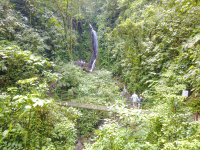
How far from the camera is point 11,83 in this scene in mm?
4770

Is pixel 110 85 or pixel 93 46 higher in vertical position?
pixel 93 46

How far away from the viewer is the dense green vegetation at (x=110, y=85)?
106 inches

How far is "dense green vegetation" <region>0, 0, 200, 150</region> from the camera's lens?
8.86ft

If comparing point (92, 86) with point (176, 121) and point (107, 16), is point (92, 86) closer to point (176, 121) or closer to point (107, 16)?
point (176, 121)

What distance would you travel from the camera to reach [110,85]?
996cm

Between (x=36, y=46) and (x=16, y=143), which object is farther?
Result: (x=36, y=46)

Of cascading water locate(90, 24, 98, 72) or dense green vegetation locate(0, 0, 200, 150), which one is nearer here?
dense green vegetation locate(0, 0, 200, 150)

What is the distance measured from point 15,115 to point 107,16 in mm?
18159

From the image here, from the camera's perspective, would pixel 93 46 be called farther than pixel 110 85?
Yes

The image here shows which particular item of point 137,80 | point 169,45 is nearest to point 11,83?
point 137,80

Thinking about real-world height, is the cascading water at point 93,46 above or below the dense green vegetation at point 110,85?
above

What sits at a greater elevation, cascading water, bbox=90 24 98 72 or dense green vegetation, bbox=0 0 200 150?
cascading water, bbox=90 24 98 72

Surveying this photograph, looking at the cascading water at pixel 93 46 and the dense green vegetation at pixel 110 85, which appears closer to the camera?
the dense green vegetation at pixel 110 85

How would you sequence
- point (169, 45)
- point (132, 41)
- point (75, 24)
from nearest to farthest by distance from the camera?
point (169, 45), point (132, 41), point (75, 24)
